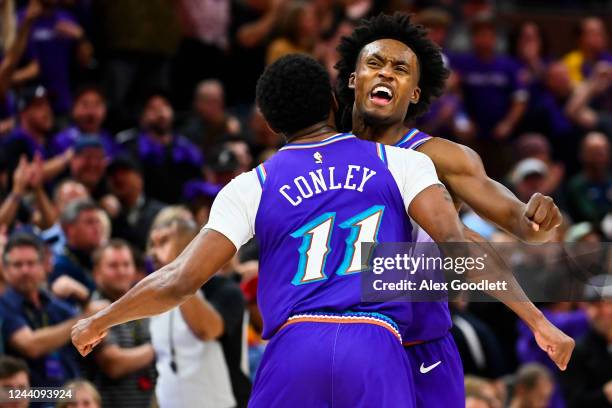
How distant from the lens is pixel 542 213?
182 inches

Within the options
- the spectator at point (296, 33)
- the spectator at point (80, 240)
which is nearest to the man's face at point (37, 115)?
the spectator at point (80, 240)

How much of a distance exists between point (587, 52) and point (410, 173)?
402 inches

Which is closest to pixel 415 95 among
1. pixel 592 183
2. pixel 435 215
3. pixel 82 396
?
pixel 435 215

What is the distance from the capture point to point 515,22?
15.2 meters

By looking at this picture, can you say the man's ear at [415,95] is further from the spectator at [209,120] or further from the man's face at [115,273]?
the spectator at [209,120]

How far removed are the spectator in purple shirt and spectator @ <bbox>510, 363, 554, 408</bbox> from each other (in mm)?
5096

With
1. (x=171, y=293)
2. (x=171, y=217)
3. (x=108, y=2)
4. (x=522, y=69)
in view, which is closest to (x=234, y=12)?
(x=108, y=2)

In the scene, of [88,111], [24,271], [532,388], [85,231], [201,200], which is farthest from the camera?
[88,111]

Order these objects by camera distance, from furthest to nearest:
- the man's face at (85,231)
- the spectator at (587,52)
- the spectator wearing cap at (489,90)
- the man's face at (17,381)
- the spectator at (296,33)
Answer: the spectator at (587,52), the spectator wearing cap at (489,90), the spectator at (296,33), the man's face at (85,231), the man's face at (17,381)

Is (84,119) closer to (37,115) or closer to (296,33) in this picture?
(37,115)

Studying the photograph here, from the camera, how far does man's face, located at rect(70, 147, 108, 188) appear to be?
32.1 ft

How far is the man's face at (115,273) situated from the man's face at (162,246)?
0.87 m

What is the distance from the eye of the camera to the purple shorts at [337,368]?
14.6ft

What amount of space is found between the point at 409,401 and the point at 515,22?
11.3 m
